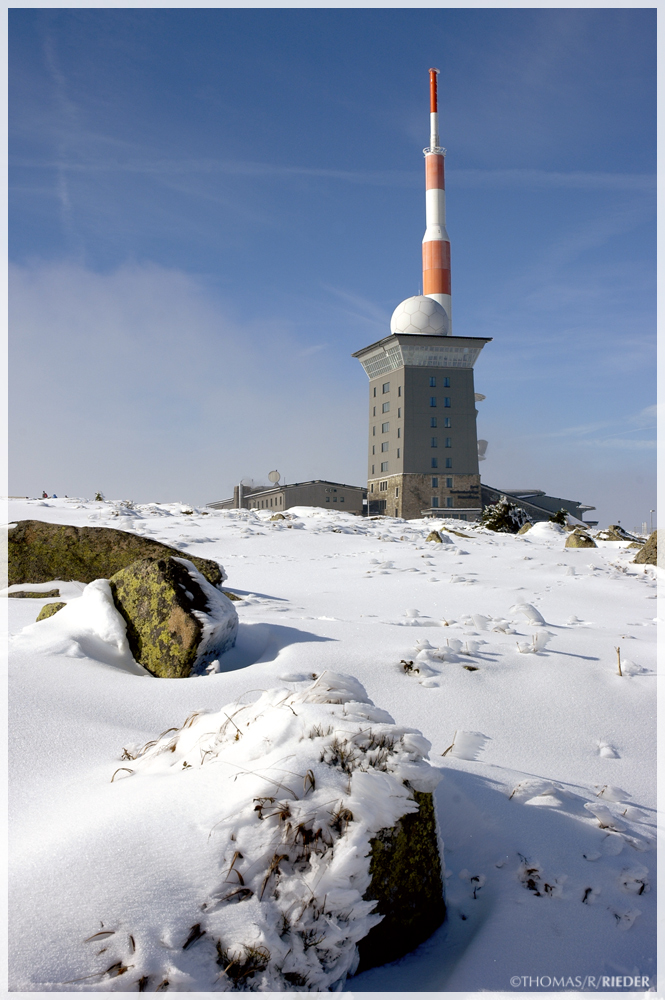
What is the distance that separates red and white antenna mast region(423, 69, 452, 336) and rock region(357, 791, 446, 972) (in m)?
41.1

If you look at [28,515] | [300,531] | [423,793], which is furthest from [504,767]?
[28,515]

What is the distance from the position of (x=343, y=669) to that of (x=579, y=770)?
1149 mm

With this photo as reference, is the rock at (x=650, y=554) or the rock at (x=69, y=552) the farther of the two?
the rock at (x=650, y=554)

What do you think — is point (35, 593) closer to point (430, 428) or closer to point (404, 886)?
Answer: point (404, 886)

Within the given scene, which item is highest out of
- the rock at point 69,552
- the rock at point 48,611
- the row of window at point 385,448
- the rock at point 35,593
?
the row of window at point 385,448

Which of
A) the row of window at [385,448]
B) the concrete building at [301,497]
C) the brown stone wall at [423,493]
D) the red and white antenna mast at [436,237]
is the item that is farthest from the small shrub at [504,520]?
the red and white antenna mast at [436,237]

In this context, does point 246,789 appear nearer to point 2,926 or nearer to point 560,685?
point 2,926

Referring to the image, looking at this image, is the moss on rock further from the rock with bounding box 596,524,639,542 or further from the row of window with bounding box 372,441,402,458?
the row of window with bounding box 372,441,402,458

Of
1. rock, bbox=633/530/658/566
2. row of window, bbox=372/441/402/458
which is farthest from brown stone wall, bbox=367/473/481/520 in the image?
rock, bbox=633/530/658/566

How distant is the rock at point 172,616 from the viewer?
2996 millimetres

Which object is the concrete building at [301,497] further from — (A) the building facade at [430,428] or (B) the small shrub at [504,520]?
(B) the small shrub at [504,520]

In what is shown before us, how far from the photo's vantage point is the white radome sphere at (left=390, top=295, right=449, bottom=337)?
38750 millimetres

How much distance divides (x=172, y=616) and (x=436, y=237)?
42384mm

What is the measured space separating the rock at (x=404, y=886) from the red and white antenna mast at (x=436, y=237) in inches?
1617
